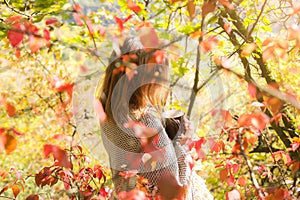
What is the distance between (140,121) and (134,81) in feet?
0.56

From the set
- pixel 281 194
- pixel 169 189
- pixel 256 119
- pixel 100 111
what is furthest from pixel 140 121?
pixel 281 194

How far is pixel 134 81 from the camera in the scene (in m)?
1.63

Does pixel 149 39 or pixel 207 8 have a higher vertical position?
pixel 207 8

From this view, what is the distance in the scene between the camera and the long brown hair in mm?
1575

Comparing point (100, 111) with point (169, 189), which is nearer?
point (169, 189)

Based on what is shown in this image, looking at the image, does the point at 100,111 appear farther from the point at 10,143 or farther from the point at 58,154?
the point at 10,143

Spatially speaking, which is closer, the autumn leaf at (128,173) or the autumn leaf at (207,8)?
the autumn leaf at (207,8)

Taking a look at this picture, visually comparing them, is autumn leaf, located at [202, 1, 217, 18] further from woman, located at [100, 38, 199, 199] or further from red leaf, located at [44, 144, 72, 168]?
red leaf, located at [44, 144, 72, 168]

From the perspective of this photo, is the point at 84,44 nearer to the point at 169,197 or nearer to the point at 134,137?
the point at 134,137

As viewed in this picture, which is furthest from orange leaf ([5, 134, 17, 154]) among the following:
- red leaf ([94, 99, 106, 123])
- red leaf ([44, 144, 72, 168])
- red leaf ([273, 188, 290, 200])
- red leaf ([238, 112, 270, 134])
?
red leaf ([273, 188, 290, 200])

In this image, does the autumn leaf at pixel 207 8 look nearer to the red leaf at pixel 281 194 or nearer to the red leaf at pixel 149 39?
the red leaf at pixel 149 39

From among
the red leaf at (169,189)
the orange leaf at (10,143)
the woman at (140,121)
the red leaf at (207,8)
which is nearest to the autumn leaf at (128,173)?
the woman at (140,121)

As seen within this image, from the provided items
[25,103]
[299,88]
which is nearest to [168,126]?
[299,88]

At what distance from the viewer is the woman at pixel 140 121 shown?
5.24ft
